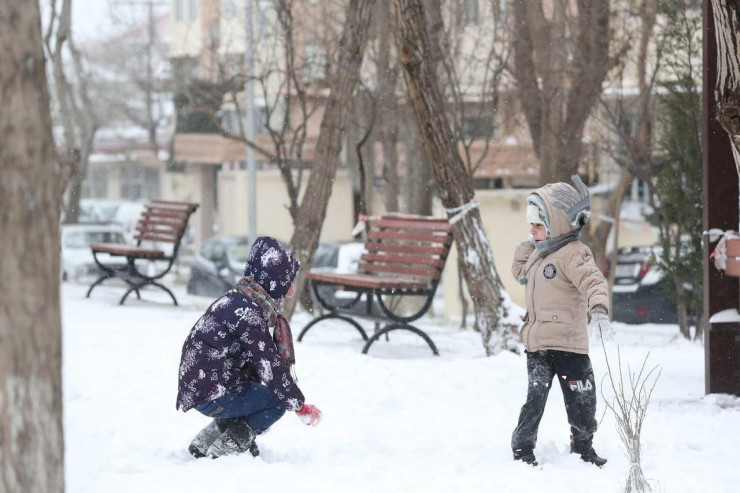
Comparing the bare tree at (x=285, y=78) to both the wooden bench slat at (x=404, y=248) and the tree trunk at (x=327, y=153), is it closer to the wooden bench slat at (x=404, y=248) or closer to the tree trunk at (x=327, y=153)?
the tree trunk at (x=327, y=153)

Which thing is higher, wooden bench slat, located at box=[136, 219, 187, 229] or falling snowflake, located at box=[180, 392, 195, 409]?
wooden bench slat, located at box=[136, 219, 187, 229]

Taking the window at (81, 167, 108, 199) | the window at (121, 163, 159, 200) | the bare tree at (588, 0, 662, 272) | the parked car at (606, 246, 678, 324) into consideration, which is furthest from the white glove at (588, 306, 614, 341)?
the window at (81, 167, 108, 199)

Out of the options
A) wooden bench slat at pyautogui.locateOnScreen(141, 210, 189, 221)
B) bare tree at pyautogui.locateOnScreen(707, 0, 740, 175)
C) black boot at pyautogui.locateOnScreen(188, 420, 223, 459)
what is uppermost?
bare tree at pyautogui.locateOnScreen(707, 0, 740, 175)

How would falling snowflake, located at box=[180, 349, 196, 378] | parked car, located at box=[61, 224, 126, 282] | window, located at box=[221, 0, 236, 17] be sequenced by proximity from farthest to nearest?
window, located at box=[221, 0, 236, 17] → parked car, located at box=[61, 224, 126, 282] → falling snowflake, located at box=[180, 349, 196, 378]

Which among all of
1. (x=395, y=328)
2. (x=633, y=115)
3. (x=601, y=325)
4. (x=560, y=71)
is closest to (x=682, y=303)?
(x=560, y=71)

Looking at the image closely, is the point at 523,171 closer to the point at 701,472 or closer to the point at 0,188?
the point at 701,472

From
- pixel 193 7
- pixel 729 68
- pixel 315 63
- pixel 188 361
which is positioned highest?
pixel 193 7

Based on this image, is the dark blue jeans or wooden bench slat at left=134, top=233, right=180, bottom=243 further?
wooden bench slat at left=134, top=233, right=180, bottom=243

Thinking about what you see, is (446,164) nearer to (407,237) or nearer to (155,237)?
(407,237)

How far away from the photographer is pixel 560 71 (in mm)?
15969

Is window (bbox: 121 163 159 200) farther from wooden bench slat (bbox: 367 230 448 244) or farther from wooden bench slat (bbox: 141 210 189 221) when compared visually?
wooden bench slat (bbox: 367 230 448 244)

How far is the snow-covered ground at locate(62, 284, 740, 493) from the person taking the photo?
5.07 m

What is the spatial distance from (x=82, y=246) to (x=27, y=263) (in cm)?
2338

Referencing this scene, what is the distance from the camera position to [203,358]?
5.16 m
